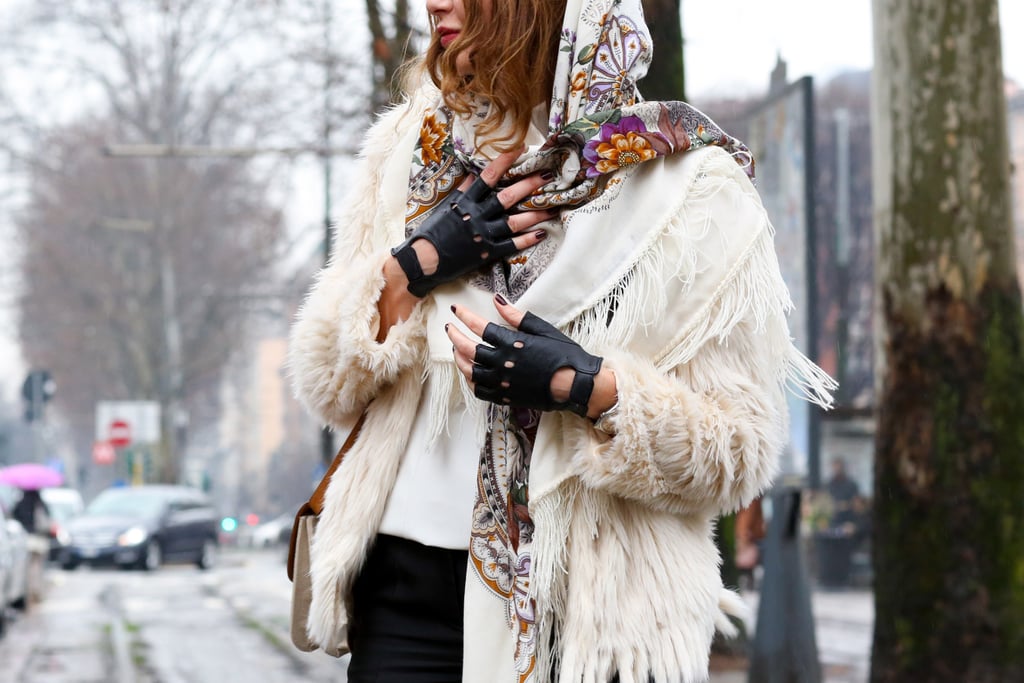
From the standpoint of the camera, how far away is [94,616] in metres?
14.6

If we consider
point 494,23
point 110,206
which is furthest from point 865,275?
point 494,23

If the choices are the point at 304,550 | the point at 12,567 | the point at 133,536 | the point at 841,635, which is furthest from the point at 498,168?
the point at 133,536

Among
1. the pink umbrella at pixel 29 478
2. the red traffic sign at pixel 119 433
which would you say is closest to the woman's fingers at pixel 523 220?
the pink umbrella at pixel 29 478

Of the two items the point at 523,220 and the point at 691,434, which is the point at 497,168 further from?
the point at 691,434

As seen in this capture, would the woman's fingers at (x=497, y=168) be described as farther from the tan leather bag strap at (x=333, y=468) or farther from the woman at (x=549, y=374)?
the tan leather bag strap at (x=333, y=468)

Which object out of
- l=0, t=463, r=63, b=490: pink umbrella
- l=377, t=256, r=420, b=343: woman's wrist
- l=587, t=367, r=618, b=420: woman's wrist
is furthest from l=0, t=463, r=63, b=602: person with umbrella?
l=587, t=367, r=618, b=420: woman's wrist

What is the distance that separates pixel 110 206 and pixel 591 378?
134 ft

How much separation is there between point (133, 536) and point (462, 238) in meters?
22.2

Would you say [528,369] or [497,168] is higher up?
[497,168]

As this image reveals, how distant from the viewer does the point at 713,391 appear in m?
2.27

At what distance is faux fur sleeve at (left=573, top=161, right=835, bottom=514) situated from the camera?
2.18 meters

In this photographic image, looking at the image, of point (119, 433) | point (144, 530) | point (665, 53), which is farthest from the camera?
point (119, 433)

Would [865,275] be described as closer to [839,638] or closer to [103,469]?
[839,638]

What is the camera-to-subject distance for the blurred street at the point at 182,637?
31.3 ft
